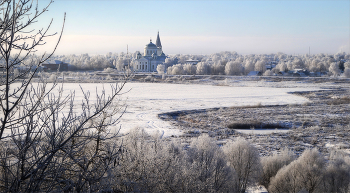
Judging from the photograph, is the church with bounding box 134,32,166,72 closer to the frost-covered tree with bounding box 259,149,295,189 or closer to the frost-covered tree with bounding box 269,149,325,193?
the frost-covered tree with bounding box 259,149,295,189

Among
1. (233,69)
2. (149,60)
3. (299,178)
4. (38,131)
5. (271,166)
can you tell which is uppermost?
(149,60)

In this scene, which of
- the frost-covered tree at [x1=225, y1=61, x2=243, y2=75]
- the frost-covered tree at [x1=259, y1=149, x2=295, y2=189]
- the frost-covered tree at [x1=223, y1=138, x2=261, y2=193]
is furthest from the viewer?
the frost-covered tree at [x1=225, y1=61, x2=243, y2=75]

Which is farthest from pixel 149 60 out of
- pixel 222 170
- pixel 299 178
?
pixel 222 170

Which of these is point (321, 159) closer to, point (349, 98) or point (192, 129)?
point (192, 129)

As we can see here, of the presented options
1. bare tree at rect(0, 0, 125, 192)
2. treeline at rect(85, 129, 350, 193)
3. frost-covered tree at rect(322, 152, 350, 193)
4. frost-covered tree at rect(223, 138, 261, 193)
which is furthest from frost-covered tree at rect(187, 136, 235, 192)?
bare tree at rect(0, 0, 125, 192)

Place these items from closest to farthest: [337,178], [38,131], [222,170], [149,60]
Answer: [38,131] < [222,170] < [337,178] < [149,60]

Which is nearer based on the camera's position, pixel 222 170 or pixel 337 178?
pixel 222 170

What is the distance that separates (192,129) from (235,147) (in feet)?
23.0

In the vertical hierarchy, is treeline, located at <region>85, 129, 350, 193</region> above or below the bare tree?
below

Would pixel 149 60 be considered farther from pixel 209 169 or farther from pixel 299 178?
pixel 209 169

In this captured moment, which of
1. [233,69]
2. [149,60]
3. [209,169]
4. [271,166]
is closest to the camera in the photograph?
[209,169]

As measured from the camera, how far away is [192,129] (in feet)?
59.4

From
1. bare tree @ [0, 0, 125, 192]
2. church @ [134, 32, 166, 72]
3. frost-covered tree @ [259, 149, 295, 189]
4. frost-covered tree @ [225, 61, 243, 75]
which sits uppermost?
church @ [134, 32, 166, 72]

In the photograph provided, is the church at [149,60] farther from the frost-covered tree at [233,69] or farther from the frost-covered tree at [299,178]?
the frost-covered tree at [299,178]
